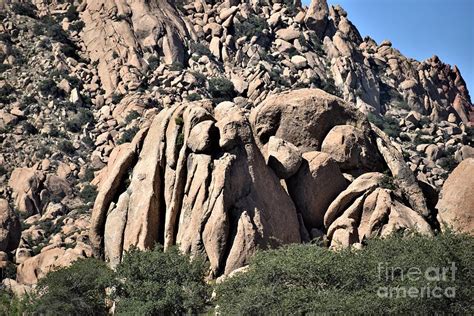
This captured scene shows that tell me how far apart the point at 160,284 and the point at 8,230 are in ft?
67.0

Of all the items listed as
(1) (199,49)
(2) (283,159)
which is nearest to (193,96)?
(1) (199,49)

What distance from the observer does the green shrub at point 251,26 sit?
9956cm

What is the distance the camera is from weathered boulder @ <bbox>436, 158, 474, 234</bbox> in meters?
44.0

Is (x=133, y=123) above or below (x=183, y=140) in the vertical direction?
above

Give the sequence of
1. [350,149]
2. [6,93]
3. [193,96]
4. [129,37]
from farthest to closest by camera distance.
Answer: [129,37] → [6,93] → [193,96] → [350,149]

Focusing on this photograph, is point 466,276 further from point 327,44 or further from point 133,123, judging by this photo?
point 327,44

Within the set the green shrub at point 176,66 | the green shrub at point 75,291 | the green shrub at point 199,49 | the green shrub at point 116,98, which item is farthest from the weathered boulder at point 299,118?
the green shrub at point 199,49

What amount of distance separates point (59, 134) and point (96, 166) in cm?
744

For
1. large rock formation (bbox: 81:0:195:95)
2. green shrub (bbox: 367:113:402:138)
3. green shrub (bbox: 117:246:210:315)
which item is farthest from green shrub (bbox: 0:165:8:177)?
green shrub (bbox: 367:113:402:138)

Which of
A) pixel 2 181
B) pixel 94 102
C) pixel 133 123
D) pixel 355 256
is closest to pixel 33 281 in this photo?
pixel 355 256

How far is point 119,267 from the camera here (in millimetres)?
38906

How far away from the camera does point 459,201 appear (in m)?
44.7

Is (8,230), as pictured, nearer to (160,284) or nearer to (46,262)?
(46,262)

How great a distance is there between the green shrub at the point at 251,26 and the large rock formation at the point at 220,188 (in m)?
53.3
